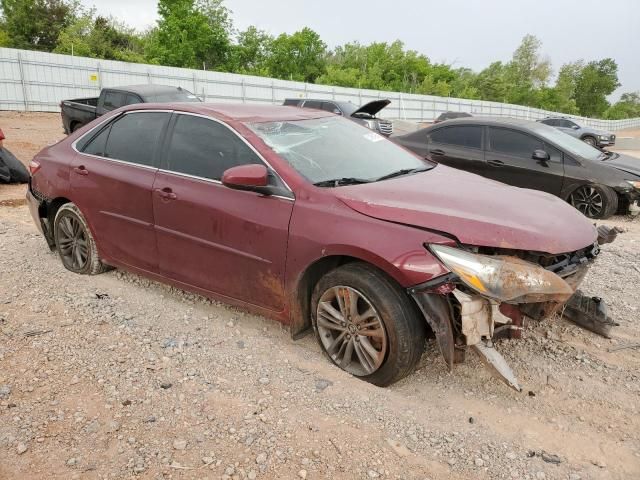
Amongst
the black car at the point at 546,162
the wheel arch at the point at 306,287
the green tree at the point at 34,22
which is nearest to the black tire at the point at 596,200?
the black car at the point at 546,162

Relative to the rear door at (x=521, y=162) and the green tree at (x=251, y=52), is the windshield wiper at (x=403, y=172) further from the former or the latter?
the green tree at (x=251, y=52)

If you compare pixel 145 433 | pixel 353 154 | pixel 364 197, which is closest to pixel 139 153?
pixel 353 154

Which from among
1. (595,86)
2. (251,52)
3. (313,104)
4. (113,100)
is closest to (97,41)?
(251,52)

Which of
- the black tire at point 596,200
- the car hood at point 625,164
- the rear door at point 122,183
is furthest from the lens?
the car hood at point 625,164

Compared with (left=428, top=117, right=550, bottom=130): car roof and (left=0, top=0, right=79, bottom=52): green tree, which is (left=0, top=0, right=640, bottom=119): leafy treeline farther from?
(left=428, top=117, right=550, bottom=130): car roof

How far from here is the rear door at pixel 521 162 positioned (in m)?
7.56

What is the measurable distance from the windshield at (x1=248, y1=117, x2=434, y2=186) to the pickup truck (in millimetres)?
8254

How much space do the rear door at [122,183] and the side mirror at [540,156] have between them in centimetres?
563

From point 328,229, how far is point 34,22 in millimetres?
50653

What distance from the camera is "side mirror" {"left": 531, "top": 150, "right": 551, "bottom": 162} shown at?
7.48 meters

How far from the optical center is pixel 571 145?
7938 mm

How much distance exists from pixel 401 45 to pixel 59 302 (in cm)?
6281

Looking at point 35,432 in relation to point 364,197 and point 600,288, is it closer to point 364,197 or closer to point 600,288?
point 364,197

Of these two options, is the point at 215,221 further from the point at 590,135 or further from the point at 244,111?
the point at 590,135
